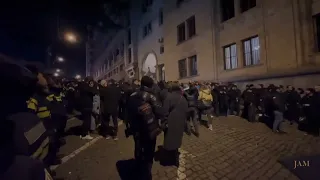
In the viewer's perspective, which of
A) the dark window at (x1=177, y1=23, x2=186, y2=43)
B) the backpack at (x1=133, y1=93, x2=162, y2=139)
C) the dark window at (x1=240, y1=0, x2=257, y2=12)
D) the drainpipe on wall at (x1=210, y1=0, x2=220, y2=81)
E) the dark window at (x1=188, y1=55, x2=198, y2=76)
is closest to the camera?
the backpack at (x1=133, y1=93, x2=162, y2=139)

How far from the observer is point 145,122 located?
12.8 feet

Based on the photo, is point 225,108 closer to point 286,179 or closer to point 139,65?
point 286,179

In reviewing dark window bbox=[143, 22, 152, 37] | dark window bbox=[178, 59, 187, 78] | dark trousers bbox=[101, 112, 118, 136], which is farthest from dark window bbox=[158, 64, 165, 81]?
dark trousers bbox=[101, 112, 118, 136]

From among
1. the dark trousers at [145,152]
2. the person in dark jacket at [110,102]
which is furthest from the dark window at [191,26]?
the dark trousers at [145,152]

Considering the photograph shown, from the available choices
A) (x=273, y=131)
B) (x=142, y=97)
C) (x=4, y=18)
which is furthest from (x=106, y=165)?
(x=273, y=131)

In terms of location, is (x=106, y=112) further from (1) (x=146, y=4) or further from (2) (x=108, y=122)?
(1) (x=146, y=4)

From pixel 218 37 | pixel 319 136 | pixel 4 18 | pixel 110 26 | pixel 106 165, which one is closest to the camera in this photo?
pixel 4 18

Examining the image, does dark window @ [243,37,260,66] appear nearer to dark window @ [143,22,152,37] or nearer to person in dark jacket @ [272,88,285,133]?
person in dark jacket @ [272,88,285,133]

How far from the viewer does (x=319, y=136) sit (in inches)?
304

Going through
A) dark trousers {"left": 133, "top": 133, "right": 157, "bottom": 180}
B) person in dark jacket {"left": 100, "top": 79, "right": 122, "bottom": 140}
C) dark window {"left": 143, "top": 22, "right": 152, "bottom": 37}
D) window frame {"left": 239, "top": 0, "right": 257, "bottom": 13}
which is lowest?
dark trousers {"left": 133, "top": 133, "right": 157, "bottom": 180}

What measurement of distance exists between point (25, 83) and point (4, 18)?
3.49 meters

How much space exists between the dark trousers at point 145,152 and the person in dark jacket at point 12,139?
109 inches

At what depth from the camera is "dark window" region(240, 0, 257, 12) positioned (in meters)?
13.6

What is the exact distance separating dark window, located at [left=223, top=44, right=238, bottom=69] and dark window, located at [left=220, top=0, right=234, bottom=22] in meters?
2.44
